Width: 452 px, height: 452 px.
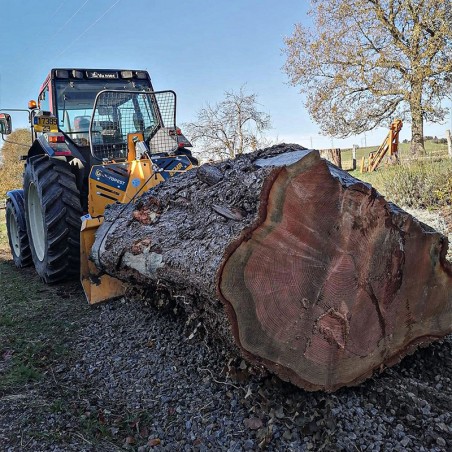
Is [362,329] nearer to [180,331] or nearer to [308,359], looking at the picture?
[308,359]

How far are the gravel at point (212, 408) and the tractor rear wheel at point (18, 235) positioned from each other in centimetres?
350

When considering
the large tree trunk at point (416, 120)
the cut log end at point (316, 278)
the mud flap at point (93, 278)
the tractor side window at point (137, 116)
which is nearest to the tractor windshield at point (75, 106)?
the tractor side window at point (137, 116)

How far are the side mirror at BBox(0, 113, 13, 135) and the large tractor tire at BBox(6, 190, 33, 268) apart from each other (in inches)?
35.5

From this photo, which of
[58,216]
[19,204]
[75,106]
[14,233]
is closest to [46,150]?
[58,216]

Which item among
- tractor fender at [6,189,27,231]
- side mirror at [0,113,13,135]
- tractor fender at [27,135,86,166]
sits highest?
side mirror at [0,113,13,135]

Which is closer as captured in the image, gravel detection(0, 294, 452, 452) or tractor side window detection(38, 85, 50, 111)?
gravel detection(0, 294, 452, 452)

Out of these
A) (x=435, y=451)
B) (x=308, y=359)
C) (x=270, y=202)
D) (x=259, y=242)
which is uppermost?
(x=270, y=202)

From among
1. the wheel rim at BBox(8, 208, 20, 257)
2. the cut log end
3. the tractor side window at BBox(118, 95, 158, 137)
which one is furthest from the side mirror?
the cut log end

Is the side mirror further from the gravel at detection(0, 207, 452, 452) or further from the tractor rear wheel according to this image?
the gravel at detection(0, 207, 452, 452)

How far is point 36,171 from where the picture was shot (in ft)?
15.6

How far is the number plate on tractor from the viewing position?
16.3 ft

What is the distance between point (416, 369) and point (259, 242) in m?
1.27

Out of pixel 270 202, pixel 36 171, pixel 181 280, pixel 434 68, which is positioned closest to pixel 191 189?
pixel 181 280

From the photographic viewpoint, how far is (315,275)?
6.93 ft
